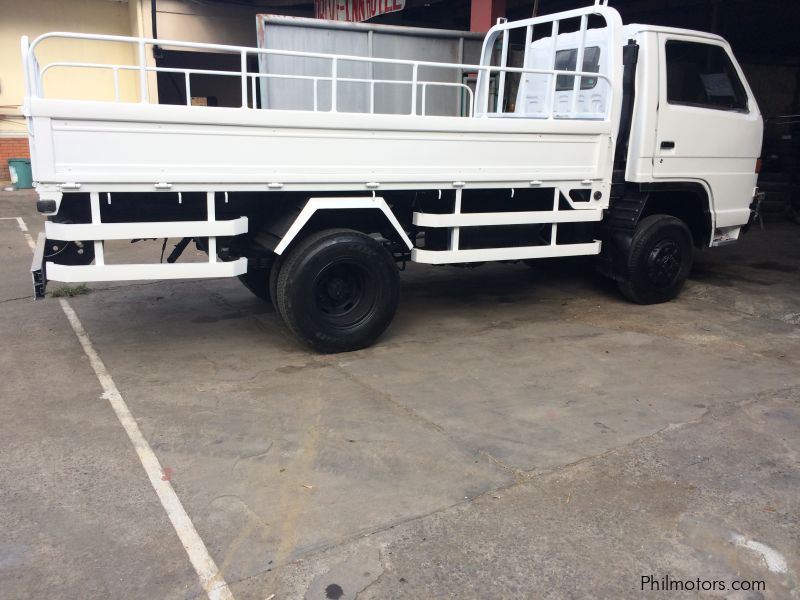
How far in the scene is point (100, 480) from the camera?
3551 millimetres

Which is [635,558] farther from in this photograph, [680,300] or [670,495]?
[680,300]

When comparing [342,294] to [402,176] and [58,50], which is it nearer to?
[402,176]

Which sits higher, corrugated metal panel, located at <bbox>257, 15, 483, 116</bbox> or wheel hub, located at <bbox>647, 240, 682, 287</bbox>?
corrugated metal panel, located at <bbox>257, 15, 483, 116</bbox>

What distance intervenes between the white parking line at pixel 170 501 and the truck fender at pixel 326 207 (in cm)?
152

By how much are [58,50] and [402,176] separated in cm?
1319

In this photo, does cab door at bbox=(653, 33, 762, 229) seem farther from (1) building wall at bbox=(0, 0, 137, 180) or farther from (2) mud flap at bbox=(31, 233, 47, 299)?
(1) building wall at bbox=(0, 0, 137, 180)

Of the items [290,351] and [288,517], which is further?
[290,351]

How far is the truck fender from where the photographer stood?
5059 millimetres

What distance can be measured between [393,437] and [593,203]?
11.0 ft

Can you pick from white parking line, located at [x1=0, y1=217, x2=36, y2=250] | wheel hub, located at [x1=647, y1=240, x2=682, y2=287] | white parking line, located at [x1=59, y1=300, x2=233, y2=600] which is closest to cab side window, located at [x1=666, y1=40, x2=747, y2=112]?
wheel hub, located at [x1=647, y1=240, x2=682, y2=287]

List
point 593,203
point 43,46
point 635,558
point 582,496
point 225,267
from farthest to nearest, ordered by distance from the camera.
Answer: point 43,46, point 593,203, point 225,267, point 582,496, point 635,558

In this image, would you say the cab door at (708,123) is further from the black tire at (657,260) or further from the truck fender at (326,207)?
the truck fender at (326,207)

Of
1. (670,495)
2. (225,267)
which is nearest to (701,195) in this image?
(670,495)

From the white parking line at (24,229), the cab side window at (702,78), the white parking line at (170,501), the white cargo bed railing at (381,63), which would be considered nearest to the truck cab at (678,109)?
the cab side window at (702,78)
